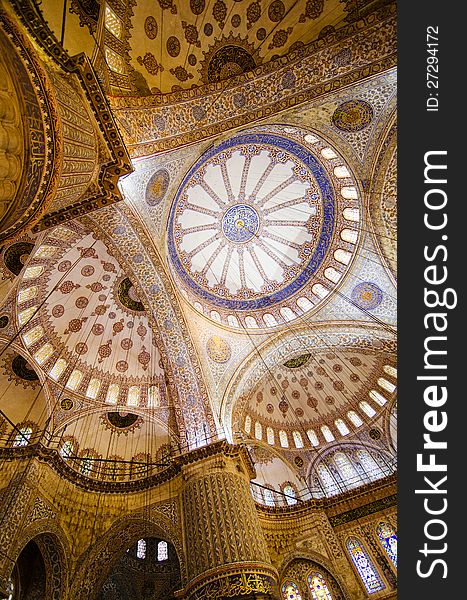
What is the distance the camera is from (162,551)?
11.8m

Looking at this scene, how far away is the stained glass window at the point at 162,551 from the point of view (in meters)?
11.6

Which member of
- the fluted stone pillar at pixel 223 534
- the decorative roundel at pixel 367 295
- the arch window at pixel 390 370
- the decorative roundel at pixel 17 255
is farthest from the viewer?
the arch window at pixel 390 370

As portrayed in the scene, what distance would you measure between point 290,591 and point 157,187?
37.0ft

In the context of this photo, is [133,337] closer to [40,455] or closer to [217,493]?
[40,455]

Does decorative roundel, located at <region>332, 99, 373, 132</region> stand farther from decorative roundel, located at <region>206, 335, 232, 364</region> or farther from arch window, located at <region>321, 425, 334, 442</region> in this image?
arch window, located at <region>321, 425, 334, 442</region>

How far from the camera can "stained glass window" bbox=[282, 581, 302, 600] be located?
9.67 meters

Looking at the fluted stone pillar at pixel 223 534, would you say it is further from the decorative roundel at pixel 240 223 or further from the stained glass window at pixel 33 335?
the decorative roundel at pixel 240 223

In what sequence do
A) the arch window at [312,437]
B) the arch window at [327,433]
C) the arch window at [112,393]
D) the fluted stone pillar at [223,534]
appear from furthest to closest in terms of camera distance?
the arch window at [312,437] → the arch window at [327,433] → the arch window at [112,393] → the fluted stone pillar at [223,534]

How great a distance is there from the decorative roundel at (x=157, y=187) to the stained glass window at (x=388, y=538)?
11.3 metres

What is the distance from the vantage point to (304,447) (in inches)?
518

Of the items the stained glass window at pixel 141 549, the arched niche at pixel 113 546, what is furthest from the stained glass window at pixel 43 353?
the stained glass window at pixel 141 549

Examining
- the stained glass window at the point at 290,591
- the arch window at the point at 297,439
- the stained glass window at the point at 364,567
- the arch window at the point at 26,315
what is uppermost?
the arch window at the point at 26,315

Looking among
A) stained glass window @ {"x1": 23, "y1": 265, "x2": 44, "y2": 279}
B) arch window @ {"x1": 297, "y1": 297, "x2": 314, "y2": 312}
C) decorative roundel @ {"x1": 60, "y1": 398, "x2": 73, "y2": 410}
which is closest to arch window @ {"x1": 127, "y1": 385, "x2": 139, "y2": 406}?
decorative roundel @ {"x1": 60, "y1": 398, "x2": 73, "y2": 410}

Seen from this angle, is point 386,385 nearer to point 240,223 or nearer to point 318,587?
point 318,587
